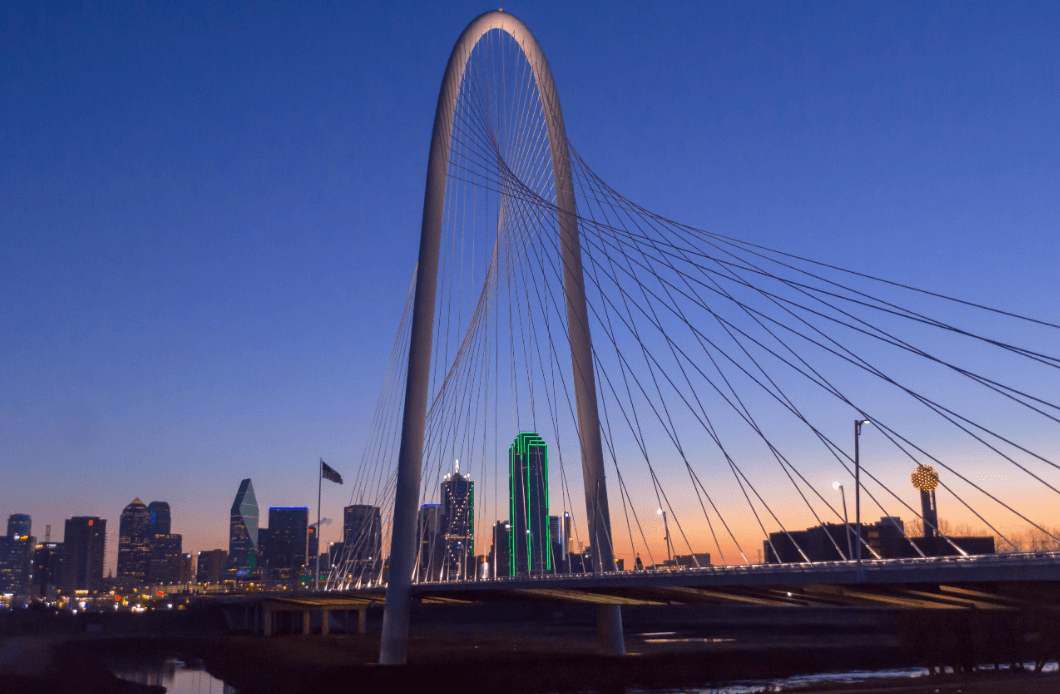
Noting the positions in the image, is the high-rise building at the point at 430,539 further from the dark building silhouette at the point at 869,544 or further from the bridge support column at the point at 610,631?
the dark building silhouette at the point at 869,544

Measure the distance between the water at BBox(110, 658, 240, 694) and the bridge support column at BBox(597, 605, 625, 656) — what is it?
18.4m

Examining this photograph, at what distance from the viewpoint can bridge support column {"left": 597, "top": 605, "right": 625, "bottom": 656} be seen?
157ft

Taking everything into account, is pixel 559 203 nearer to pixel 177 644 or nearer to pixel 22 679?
pixel 22 679

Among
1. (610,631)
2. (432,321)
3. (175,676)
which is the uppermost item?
(432,321)

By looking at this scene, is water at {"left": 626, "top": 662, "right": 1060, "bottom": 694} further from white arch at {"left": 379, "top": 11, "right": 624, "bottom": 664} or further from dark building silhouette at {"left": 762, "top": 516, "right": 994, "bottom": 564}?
dark building silhouette at {"left": 762, "top": 516, "right": 994, "bottom": 564}

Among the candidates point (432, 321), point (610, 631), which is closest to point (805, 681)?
point (610, 631)

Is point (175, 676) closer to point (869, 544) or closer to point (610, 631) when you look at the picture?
point (610, 631)

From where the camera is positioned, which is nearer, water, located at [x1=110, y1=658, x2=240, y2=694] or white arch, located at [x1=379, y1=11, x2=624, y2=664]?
white arch, located at [x1=379, y1=11, x2=624, y2=664]

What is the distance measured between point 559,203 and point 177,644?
6480 centimetres

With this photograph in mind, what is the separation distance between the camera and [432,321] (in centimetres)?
4331

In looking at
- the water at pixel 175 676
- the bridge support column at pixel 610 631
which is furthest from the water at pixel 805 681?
the water at pixel 175 676

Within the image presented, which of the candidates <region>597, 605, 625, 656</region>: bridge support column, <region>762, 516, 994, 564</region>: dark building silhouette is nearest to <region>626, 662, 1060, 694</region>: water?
<region>597, 605, 625, 656</region>: bridge support column

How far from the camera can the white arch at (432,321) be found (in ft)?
135

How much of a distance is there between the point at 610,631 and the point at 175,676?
88.2ft
